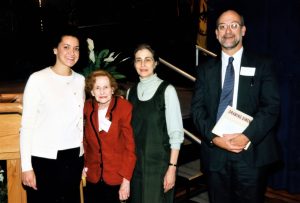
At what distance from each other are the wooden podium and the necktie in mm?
1311

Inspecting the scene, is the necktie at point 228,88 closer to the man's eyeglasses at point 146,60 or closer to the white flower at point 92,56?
the man's eyeglasses at point 146,60

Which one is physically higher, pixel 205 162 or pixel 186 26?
pixel 186 26

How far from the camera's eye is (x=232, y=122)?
7.20 feet

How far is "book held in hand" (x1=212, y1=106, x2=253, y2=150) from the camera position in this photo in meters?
2.17

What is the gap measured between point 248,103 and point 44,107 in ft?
4.28

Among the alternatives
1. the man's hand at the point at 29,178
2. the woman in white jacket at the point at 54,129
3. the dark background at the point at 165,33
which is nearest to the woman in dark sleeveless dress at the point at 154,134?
the woman in white jacket at the point at 54,129

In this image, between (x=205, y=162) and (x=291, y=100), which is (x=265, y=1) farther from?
(x=205, y=162)

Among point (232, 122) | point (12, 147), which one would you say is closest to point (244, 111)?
point (232, 122)

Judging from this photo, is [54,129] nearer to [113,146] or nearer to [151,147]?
[113,146]

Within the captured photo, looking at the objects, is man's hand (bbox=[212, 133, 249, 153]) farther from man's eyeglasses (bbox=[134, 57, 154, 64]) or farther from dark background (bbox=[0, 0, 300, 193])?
dark background (bbox=[0, 0, 300, 193])

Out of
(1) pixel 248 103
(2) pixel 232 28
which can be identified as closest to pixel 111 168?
(1) pixel 248 103

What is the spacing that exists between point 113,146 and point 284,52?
2.29m

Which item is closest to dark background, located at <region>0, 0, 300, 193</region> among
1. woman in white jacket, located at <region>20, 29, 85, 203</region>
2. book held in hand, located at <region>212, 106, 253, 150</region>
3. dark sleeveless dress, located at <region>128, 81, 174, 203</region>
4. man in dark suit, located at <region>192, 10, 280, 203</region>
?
woman in white jacket, located at <region>20, 29, 85, 203</region>

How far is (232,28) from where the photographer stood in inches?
87.4
